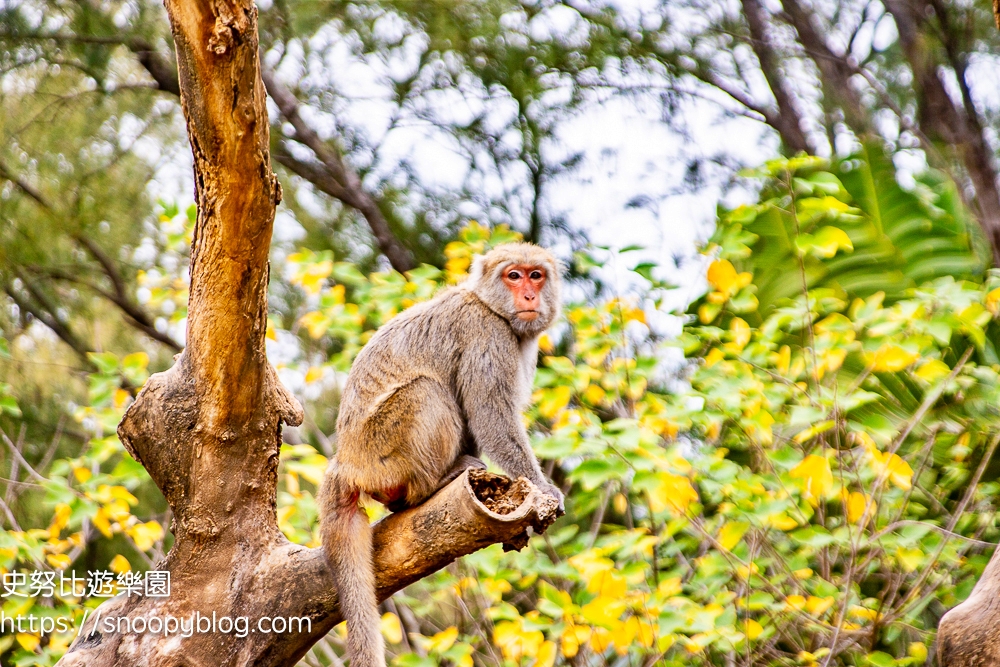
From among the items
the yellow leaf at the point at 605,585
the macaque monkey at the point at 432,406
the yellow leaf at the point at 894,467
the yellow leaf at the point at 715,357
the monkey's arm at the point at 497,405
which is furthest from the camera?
the yellow leaf at the point at 715,357

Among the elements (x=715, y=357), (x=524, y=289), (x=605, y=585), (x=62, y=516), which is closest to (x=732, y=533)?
(x=605, y=585)

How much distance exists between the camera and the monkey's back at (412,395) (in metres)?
3.61

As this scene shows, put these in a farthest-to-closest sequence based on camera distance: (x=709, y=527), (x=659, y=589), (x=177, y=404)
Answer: (x=709, y=527) → (x=659, y=589) → (x=177, y=404)

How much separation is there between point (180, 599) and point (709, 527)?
3.12 meters

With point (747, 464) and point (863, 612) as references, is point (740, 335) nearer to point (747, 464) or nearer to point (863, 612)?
point (863, 612)

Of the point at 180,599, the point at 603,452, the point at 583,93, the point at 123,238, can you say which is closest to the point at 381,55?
the point at 583,93

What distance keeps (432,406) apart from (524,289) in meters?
0.73

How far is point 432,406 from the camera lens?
3719 millimetres

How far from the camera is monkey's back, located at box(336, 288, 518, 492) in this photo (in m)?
3.61

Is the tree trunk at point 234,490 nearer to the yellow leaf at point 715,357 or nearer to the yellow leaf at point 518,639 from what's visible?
the yellow leaf at point 518,639

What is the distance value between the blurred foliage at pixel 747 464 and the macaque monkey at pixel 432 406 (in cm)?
48

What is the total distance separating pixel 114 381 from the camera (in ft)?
16.1

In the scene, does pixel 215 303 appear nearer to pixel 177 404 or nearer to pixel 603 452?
pixel 177 404

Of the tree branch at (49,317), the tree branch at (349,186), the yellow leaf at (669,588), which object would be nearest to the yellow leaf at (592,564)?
the yellow leaf at (669,588)
